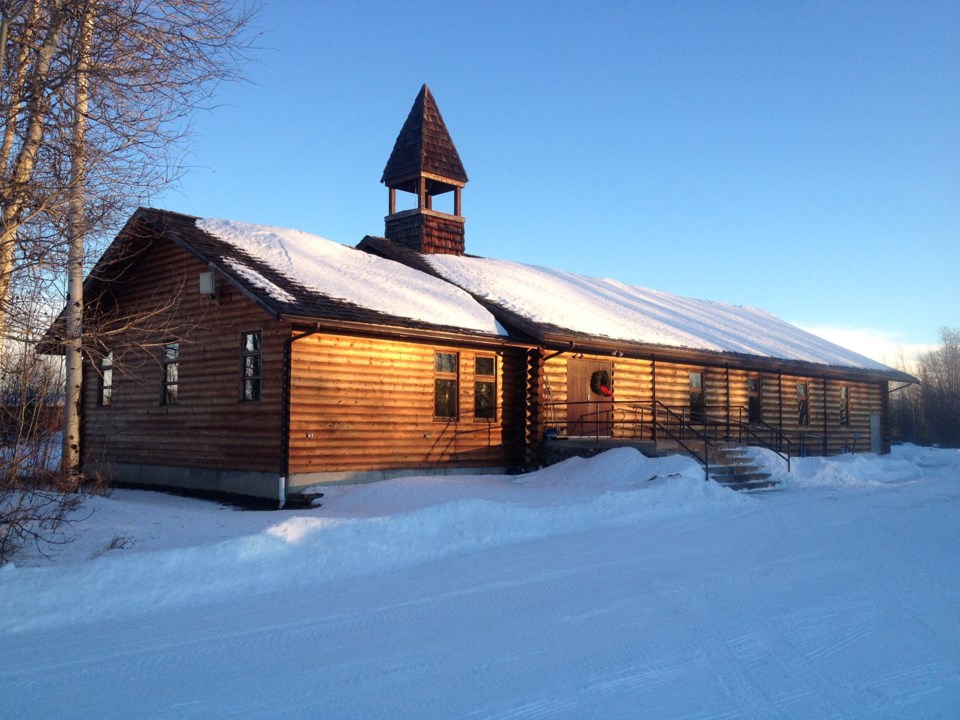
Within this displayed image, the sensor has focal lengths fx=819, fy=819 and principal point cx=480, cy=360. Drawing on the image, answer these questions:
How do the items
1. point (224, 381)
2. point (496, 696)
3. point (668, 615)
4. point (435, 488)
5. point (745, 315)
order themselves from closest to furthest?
point (496, 696)
point (668, 615)
point (435, 488)
point (224, 381)
point (745, 315)

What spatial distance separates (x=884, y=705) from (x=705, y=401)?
19.0 meters

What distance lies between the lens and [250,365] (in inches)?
633

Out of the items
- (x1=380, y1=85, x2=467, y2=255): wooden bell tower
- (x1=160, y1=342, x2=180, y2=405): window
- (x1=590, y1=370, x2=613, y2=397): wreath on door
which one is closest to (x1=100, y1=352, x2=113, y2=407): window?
(x1=160, y1=342, x2=180, y2=405): window

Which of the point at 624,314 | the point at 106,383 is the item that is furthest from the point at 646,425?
the point at 106,383

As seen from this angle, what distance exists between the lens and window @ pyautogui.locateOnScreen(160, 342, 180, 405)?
1797cm

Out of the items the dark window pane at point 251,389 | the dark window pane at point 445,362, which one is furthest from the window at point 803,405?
the dark window pane at point 251,389

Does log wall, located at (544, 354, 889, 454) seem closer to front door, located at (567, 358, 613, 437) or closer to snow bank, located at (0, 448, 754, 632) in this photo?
front door, located at (567, 358, 613, 437)

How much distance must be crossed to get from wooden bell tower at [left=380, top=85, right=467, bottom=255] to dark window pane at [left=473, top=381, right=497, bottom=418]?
7.58 m

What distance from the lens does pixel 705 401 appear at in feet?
77.4

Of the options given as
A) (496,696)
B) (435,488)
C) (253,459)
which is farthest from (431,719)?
(253,459)

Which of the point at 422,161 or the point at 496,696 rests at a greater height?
the point at 422,161

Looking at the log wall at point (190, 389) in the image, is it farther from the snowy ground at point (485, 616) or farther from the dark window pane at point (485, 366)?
the dark window pane at point (485, 366)

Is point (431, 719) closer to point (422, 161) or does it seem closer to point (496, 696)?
point (496, 696)

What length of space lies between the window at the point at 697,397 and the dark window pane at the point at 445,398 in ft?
27.6
